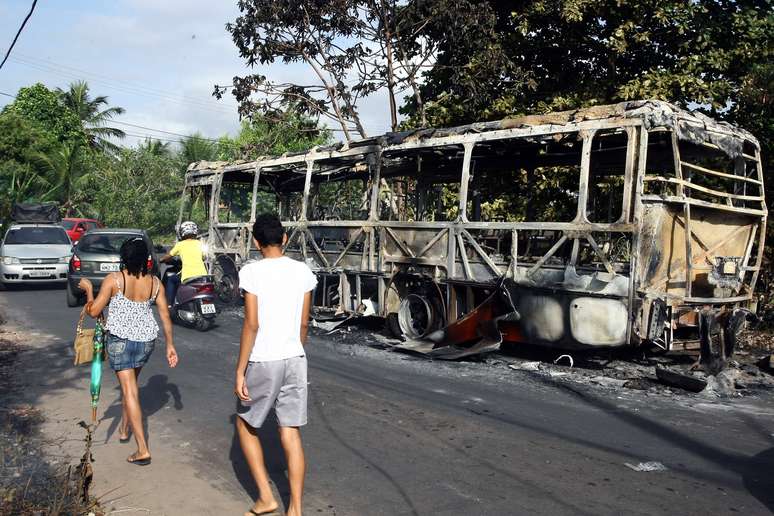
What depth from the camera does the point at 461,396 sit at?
7.17 meters

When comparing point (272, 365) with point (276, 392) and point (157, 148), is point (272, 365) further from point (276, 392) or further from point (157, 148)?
point (157, 148)

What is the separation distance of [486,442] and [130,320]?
277 centimetres

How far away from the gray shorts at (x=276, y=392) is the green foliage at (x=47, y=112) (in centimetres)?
3441

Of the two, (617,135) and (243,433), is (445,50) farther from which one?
(243,433)

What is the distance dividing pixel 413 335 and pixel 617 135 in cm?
385

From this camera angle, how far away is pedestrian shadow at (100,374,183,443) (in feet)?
19.9

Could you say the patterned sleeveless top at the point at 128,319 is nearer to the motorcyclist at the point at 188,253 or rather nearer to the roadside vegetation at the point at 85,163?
the motorcyclist at the point at 188,253

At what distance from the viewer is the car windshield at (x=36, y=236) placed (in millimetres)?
16781

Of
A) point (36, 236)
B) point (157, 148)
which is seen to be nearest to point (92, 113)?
point (157, 148)

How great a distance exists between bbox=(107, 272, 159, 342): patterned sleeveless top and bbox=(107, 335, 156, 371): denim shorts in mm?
35

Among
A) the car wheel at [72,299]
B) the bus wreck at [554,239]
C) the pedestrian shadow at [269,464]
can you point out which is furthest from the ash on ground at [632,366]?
the car wheel at [72,299]

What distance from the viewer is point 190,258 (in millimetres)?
10445

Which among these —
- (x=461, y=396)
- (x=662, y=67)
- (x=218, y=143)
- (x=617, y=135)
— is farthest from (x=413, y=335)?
(x=218, y=143)

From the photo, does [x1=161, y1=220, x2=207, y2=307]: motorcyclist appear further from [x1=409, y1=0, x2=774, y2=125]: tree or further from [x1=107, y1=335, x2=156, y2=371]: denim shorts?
[x1=409, y1=0, x2=774, y2=125]: tree
